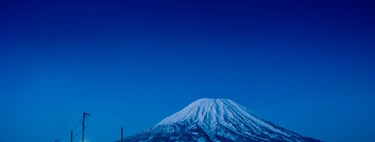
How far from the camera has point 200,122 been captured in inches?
4564

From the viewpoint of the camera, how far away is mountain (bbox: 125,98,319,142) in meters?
97.4

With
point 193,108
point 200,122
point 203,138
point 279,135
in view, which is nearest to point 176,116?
point 193,108

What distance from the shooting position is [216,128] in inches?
4252

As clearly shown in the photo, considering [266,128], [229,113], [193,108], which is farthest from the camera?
[193,108]

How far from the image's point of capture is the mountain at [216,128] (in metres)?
97.4

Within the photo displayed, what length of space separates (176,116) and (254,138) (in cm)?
4141

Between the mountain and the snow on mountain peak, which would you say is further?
the snow on mountain peak

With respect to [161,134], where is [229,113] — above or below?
above

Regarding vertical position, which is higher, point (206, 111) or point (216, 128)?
point (206, 111)

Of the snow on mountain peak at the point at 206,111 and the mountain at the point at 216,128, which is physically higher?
the snow on mountain peak at the point at 206,111

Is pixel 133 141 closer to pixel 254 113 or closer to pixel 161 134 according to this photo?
pixel 161 134

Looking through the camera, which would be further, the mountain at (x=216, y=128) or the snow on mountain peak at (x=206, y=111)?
the snow on mountain peak at (x=206, y=111)

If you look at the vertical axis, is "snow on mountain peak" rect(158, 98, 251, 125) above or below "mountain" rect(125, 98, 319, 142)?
above

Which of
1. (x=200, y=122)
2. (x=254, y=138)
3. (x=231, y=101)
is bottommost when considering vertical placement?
(x=254, y=138)
